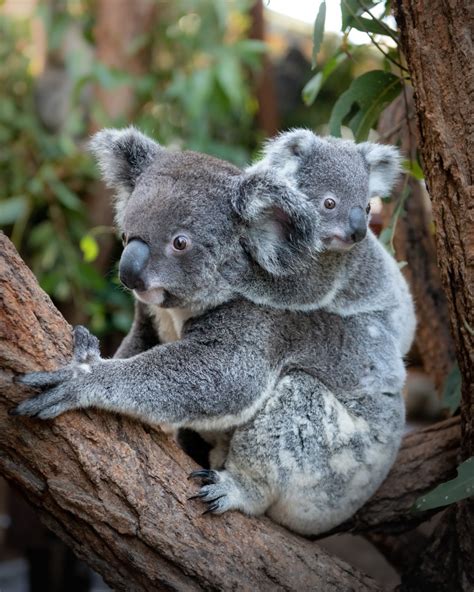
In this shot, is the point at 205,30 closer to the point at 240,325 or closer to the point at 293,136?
the point at 293,136

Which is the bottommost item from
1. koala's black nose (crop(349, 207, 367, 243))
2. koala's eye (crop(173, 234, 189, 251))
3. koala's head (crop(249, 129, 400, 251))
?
koala's eye (crop(173, 234, 189, 251))

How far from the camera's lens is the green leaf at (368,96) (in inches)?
115

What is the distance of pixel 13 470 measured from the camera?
6.75 ft

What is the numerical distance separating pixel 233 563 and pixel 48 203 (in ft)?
12.9

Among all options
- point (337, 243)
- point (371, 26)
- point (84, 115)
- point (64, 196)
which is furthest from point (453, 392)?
point (84, 115)

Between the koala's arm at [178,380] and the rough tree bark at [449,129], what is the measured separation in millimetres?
668

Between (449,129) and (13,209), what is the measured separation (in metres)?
3.71

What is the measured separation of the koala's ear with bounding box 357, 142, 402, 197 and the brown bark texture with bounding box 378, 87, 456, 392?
30.8 inches

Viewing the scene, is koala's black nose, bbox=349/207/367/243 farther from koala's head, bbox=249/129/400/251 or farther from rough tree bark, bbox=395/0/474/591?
rough tree bark, bbox=395/0/474/591

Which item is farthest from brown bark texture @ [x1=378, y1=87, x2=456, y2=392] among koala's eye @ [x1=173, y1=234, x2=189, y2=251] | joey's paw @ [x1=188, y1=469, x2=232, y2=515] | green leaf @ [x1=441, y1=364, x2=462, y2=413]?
joey's paw @ [x1=188, y1=469, x2=232, y2=515]

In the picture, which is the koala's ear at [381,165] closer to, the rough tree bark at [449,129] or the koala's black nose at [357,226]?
the koala's black nose at [357,226]

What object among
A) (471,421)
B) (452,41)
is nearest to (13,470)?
(471,421)

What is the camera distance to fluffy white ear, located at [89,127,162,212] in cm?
267

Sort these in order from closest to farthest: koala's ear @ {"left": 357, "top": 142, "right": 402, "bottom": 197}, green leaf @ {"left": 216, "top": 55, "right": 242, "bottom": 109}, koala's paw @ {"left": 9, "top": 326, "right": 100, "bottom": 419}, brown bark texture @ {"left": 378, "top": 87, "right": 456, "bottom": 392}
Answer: koala's paw @ {"left": 9, "top": 326, "right": 100, "bottom": 419}
koala's ear @ {"left": 357, "top": 142, "right": 402, "bottom": 197}
brown bark texture @ {"left": 378, "top": 87, "right": 456, "bottom": 392}
green leaf @ {"left": 216, "top": 55, "right": 242, "bottom": 109}
